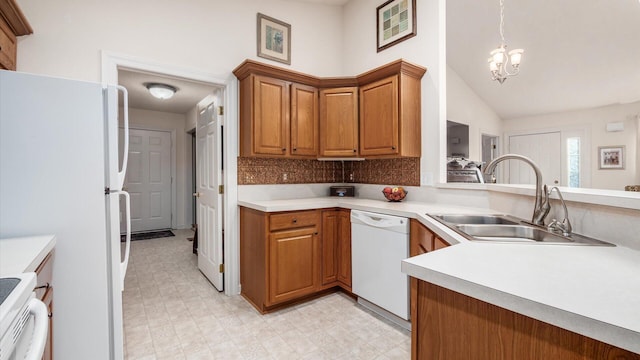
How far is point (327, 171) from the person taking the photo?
11.1 ft

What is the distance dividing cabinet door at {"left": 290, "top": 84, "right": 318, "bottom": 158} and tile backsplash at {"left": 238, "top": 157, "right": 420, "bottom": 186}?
0.32 metres

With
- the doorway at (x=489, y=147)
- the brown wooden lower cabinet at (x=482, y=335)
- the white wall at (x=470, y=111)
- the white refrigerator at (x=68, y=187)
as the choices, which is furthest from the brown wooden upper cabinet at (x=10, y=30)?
the doorway at (x=489, y=147)

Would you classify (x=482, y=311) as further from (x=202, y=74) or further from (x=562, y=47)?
(x=562, y=47)

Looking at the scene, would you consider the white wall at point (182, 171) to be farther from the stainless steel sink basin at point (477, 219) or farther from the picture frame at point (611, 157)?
the picture frame at point (611, 157)

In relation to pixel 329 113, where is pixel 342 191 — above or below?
below

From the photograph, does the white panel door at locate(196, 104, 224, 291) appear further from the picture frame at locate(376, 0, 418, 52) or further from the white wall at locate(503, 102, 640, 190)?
the white wall at locate(503, 102, 640, 190)

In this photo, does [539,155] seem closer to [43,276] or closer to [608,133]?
[608,133]

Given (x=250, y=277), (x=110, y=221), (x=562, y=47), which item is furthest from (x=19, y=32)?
(x=562, y=47)

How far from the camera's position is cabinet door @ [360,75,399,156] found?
8.21 feet

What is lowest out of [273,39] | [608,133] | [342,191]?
[342,191]

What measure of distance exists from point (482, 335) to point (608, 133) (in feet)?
18.3

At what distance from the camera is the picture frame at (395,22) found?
105 inches

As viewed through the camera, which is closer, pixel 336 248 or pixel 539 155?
pixel 336 248

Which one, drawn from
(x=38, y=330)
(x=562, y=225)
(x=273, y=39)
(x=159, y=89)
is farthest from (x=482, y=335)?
(x=159, y=89)
